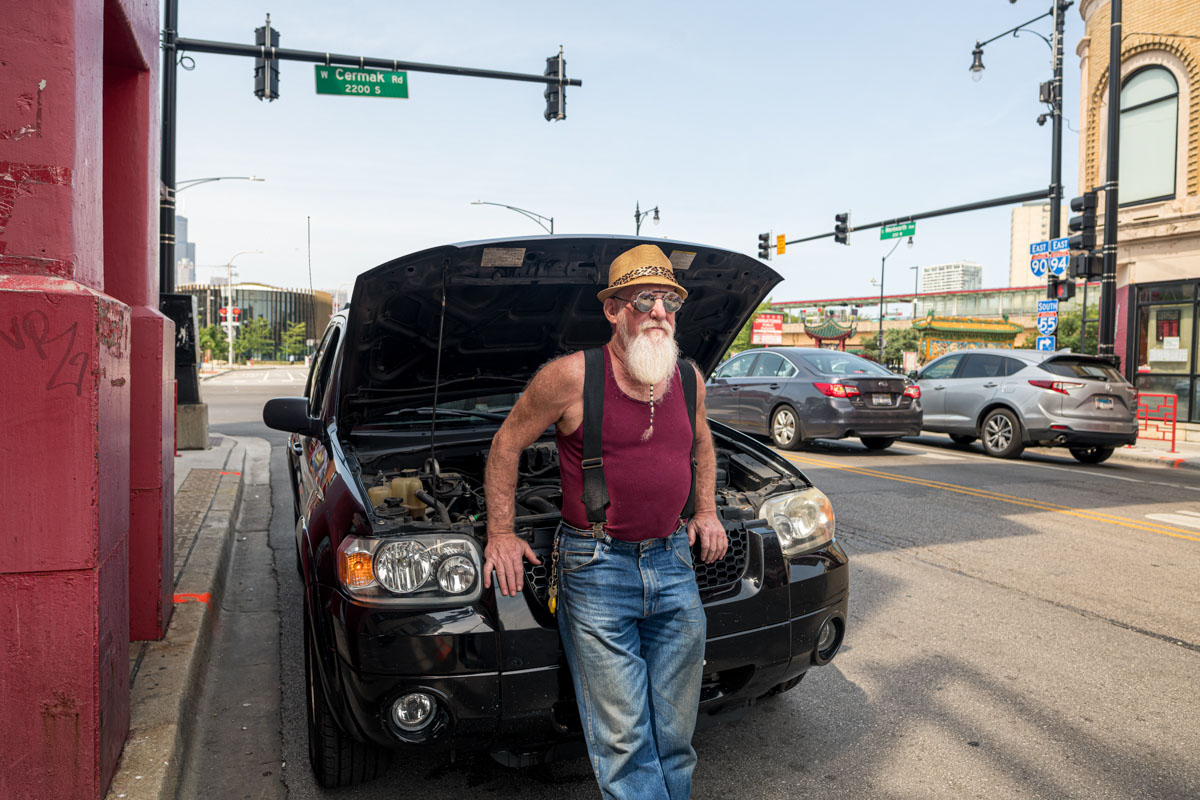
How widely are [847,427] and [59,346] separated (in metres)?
10.9

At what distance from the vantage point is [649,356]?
253 cm

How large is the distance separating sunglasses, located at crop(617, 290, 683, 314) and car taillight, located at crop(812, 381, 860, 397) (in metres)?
9.96

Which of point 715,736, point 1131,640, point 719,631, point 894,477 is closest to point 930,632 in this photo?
point 1131,640

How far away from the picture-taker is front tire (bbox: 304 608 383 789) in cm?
288

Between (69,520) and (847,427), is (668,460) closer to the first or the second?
(69,520)

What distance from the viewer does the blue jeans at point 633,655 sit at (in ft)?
8.00

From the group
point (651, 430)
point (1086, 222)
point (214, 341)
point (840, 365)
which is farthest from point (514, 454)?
point (214, 341)

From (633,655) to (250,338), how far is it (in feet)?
356

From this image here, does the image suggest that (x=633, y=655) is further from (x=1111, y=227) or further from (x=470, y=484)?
(x=1111, y=227)

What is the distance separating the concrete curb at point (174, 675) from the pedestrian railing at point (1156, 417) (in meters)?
16.6

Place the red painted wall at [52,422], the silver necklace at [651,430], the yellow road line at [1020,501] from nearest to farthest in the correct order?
the red painted wall at [52,422] < the silver necklace at [651,430] < the yellow road line at [1020,501]

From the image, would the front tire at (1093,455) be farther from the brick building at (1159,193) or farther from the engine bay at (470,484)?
the engine bay at (470,484)

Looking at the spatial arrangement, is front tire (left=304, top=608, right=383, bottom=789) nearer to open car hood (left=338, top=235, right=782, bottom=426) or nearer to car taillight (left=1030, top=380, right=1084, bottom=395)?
open car hood (left=338, top=235, right=782, bottom=426)

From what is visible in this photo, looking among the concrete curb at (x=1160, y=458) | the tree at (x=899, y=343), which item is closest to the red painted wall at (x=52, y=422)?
the concrete curb at (x=1160, y=458)
